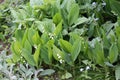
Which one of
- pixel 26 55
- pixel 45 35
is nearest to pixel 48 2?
pixel 45 35

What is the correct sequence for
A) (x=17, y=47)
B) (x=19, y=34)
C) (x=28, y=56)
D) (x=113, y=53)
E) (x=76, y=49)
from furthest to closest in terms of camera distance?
1. (x=19, y=34)
2. (x=17, y=47)
3. (x=28, y=56)
4. (x=76, y=49)
5. (x=113, y=53)

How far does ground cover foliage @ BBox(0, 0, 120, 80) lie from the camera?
2.90m

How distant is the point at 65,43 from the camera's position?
2.93m

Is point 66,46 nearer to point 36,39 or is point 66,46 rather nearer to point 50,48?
point 50,48

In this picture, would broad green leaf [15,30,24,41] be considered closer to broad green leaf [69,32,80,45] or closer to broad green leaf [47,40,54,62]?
broad green leaf [47,40,54,62]

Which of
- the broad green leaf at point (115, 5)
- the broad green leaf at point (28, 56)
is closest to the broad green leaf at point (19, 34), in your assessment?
the broad green leaf at point (28, 56)

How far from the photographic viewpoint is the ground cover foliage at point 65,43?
290cm

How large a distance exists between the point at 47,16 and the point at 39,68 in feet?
2.55

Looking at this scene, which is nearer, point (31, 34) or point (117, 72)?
point (117, 72)

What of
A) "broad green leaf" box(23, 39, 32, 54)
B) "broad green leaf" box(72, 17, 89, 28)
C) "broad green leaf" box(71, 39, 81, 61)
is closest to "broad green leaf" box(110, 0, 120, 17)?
"broad green leaf" box(72, 17, 89, 28)

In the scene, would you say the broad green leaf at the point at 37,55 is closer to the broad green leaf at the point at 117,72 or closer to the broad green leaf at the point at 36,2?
the broad green leaf at the point at 117,72

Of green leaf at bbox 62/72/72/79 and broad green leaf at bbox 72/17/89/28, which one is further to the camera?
broad green leaf at bbox 72/17/89/28

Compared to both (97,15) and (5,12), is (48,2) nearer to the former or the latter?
(97,15)

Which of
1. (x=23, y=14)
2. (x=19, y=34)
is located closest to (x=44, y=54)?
(x=19, y=34)
